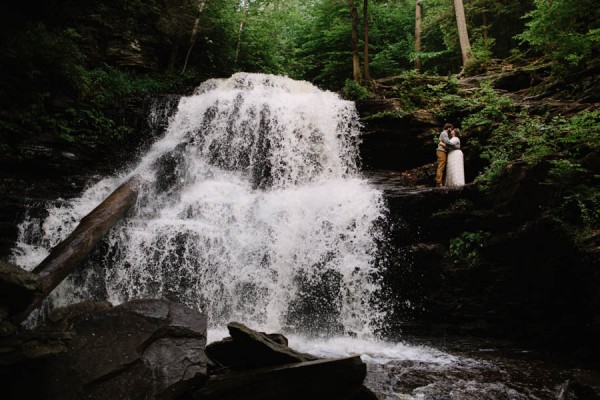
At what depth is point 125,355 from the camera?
367 centimetres

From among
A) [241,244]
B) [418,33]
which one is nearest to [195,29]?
[418,33]

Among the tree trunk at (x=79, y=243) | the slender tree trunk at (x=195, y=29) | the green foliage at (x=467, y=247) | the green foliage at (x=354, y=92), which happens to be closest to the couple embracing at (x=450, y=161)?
the green foliage at (x=467, y=247)

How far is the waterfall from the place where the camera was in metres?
6.93

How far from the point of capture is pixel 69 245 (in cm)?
621

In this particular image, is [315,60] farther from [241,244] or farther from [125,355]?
[125,355]

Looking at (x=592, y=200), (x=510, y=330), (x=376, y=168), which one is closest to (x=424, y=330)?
(x=510, y=330)

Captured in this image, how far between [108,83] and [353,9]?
34.0ft

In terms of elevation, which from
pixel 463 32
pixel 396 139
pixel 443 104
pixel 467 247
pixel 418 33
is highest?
pixel 418 33

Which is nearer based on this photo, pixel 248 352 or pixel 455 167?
pixel 248 352

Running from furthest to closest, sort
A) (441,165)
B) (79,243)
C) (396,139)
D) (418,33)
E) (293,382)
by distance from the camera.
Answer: (418,33) → (396,139) → (441,165) → (79,243) → (293,382)

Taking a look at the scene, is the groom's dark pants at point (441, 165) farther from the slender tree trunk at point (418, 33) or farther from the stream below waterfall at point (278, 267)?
the slender tree trunk at point (418, 33)

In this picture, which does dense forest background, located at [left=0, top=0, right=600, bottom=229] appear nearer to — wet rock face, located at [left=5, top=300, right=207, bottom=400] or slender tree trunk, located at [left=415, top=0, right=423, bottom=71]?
slender tree trunk, located at [left=415, top=0, right=423, bottom=71]

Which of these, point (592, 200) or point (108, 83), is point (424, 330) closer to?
point (592, 200)

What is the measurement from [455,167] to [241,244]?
5632 mm
